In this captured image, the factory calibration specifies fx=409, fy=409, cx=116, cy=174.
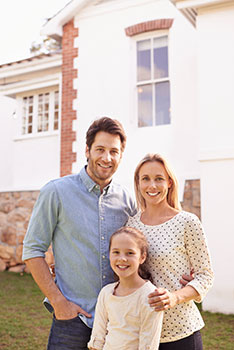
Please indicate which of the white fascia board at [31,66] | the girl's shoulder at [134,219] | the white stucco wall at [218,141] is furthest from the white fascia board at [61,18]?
the girl's shoulder at [134,219]

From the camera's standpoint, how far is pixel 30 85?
10.2 metres

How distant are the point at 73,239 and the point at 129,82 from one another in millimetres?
6629

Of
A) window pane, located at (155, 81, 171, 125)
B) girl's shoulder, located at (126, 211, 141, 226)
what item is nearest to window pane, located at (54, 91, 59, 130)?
window pane, located at (155, 81, 171, 125)

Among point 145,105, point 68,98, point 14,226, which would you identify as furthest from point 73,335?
point 14,226

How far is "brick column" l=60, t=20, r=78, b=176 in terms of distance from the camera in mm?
8875

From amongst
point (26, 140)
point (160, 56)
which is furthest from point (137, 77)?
point (26, 140)

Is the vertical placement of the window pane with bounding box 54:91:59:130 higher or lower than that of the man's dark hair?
higher

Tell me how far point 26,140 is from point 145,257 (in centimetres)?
862

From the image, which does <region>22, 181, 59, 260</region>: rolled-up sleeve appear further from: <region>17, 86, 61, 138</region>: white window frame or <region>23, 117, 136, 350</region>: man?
<region>17, 86, 61, 138</region>: white window frame

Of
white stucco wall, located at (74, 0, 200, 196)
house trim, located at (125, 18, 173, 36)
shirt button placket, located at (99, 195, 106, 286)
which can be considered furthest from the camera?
house trim, located at (125, 18, 173, 36)

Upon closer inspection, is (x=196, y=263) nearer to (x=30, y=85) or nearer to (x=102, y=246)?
(x=102, y=246)

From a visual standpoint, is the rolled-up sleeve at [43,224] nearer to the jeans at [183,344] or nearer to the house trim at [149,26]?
the jeans at [183,344]

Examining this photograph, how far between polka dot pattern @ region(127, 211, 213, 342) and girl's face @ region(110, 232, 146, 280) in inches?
4.7

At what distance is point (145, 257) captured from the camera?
221 centimetres
